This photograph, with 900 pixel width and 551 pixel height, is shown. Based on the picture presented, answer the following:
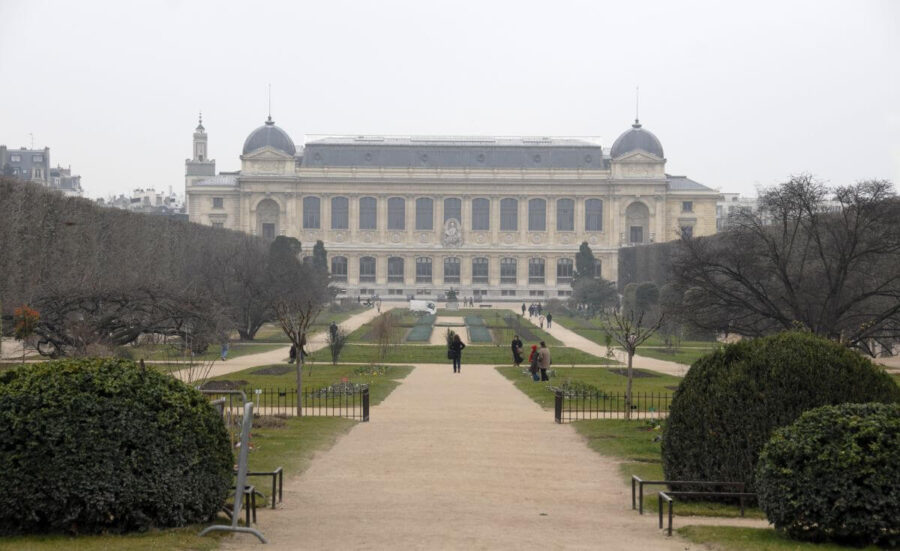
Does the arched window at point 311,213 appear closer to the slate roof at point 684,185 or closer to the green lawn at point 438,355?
the slate roof at point 684,185

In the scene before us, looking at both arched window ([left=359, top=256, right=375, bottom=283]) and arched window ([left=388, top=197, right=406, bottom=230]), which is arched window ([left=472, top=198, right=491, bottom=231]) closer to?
arched window ([left=388, top=197, right=406, bottom=230])

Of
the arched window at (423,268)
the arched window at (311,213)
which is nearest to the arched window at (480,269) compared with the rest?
the arched window at (423,268)

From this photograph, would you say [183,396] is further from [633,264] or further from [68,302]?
[633,264]

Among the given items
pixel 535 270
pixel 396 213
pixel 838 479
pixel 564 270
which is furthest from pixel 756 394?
pixel 396 213

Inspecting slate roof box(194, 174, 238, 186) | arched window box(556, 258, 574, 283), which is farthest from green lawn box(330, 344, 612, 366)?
slate roof box(194, 174, 238, 186)

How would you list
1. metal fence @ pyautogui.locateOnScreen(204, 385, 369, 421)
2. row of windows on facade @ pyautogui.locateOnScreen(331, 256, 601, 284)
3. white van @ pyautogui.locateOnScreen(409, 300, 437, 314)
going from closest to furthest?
1. metal fence @ pyautogui.locateOnScreen(204, 385, 369, 421)
2. white van @ pyautogui.locateOnScreen(409, 300, 437, 314)
3. row of windows on facade @ pyautogui.locateOnScreen(331, 256, 601, 284)

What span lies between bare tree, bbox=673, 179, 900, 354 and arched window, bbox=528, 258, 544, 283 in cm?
8498

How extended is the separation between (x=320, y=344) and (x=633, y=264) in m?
55.0

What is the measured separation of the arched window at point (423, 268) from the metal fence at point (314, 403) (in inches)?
3677

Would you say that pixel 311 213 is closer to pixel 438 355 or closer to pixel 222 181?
pixel 222 181

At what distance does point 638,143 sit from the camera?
412ft

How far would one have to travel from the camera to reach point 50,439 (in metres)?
10.9

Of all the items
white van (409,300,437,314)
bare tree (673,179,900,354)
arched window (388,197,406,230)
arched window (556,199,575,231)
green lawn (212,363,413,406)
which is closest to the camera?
green lawn (212,363,413,406)

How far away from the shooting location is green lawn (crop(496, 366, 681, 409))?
31.1 meters
